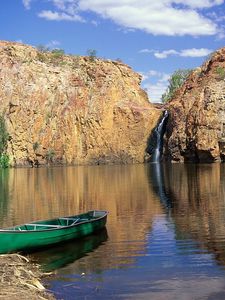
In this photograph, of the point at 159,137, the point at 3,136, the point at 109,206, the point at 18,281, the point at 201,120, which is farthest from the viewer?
the point at 159,137

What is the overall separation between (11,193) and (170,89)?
334 ft

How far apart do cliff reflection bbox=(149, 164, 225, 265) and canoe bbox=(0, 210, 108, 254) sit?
425cm

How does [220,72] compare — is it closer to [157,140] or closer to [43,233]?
[157,140]

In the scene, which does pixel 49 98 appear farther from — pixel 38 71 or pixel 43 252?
pixel 43 252

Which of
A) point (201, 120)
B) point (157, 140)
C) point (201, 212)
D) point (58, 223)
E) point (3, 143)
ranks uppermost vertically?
point (201, 120)

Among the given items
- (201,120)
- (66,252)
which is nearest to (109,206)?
(66,252)

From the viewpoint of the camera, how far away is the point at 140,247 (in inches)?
791

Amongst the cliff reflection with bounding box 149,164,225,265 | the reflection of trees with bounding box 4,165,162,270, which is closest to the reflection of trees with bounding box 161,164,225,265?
the cliff reflection with bounding box 149,164,225,265

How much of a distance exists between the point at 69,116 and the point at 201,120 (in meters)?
29.6

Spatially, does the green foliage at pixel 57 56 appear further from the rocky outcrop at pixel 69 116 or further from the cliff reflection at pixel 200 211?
the cliff reflection at pixel 200 211

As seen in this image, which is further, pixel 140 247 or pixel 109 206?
pixel 109 206

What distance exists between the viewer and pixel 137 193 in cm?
4088

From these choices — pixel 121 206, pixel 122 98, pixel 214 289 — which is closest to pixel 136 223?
pixel 121 206

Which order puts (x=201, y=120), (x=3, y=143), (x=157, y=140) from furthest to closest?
(x=157, y=140)
(x=3, y=143)
(x=201, y=120)
